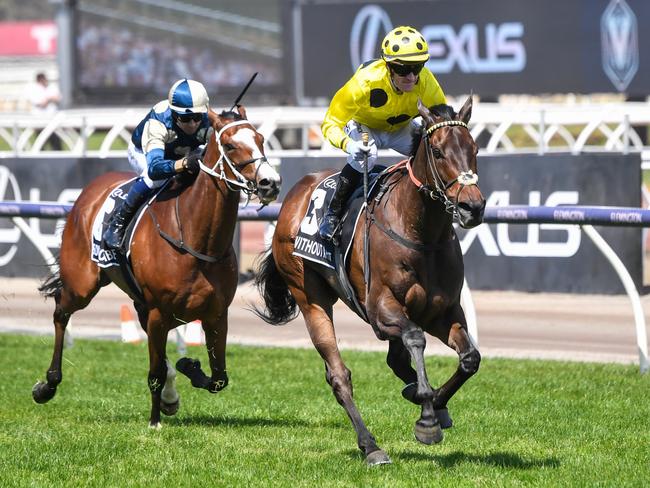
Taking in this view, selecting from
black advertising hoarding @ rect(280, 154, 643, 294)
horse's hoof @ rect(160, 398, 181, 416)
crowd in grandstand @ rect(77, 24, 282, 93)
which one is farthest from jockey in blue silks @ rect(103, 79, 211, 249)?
crowd in grandstand @ rect(77, 24, 282, 93)

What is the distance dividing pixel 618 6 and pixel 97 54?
10.2 metres

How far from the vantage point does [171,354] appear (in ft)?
36.2

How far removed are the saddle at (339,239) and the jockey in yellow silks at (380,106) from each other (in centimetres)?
7

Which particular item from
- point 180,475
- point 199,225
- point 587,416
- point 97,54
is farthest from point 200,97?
point 97,54

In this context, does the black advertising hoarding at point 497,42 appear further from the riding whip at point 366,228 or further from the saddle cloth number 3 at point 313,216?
the riding whip at point 366,228

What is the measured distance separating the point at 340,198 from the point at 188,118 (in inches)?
50.3

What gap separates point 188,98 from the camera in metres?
7.85

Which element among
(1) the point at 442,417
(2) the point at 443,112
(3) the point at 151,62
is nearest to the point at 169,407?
(1) the point at 442,417

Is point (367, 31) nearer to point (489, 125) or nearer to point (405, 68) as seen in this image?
point (489, 125)

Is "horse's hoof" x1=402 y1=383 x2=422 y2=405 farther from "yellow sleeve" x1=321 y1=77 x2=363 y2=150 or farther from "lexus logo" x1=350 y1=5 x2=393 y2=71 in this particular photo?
"lexus logo" x1=350 y1=5 x2=393 y2=71

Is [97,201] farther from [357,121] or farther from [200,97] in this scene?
[357,121]

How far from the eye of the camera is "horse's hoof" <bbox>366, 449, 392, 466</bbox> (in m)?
6.55

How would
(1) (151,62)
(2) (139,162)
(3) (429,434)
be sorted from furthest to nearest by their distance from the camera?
(1) (151,62), (2) (139,162), (3) (429,434)

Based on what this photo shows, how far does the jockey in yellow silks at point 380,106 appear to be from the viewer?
6.81 m
